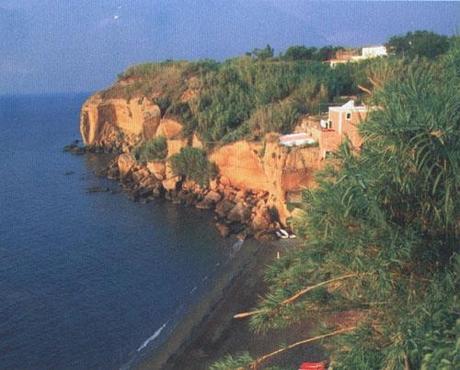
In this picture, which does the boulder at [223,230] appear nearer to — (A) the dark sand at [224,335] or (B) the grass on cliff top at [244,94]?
(A) the dark sand at [224,335]

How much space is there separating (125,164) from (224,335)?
3046cm

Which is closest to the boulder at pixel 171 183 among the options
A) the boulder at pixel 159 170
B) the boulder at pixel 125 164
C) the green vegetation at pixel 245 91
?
the boulder at pixel 159 170

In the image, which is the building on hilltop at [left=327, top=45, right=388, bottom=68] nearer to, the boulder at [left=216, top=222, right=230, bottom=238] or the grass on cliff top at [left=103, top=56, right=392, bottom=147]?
the grass on cliff top at [left=103, top=56, right=392, bottom=147]

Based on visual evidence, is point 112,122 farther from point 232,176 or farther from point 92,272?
point 92,272

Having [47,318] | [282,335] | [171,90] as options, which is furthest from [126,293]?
[171,90]

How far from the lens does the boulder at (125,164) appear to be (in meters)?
47.9

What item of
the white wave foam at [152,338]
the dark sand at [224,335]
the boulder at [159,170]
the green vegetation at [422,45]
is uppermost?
the green vegetation at [422,45]

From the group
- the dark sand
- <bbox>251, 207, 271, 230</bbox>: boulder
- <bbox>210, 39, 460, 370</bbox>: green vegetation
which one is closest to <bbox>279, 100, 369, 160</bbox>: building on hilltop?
<bbox>251, 207, 271, 230</bbox>: boulder

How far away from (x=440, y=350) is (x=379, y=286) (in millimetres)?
1439

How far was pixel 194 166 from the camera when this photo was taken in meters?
40.7

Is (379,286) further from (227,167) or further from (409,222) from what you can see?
(227,167)

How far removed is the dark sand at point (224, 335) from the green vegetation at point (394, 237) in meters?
11.2

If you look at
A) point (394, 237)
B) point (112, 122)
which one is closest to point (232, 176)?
point (112, 122)

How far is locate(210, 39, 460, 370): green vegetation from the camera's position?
566cm
